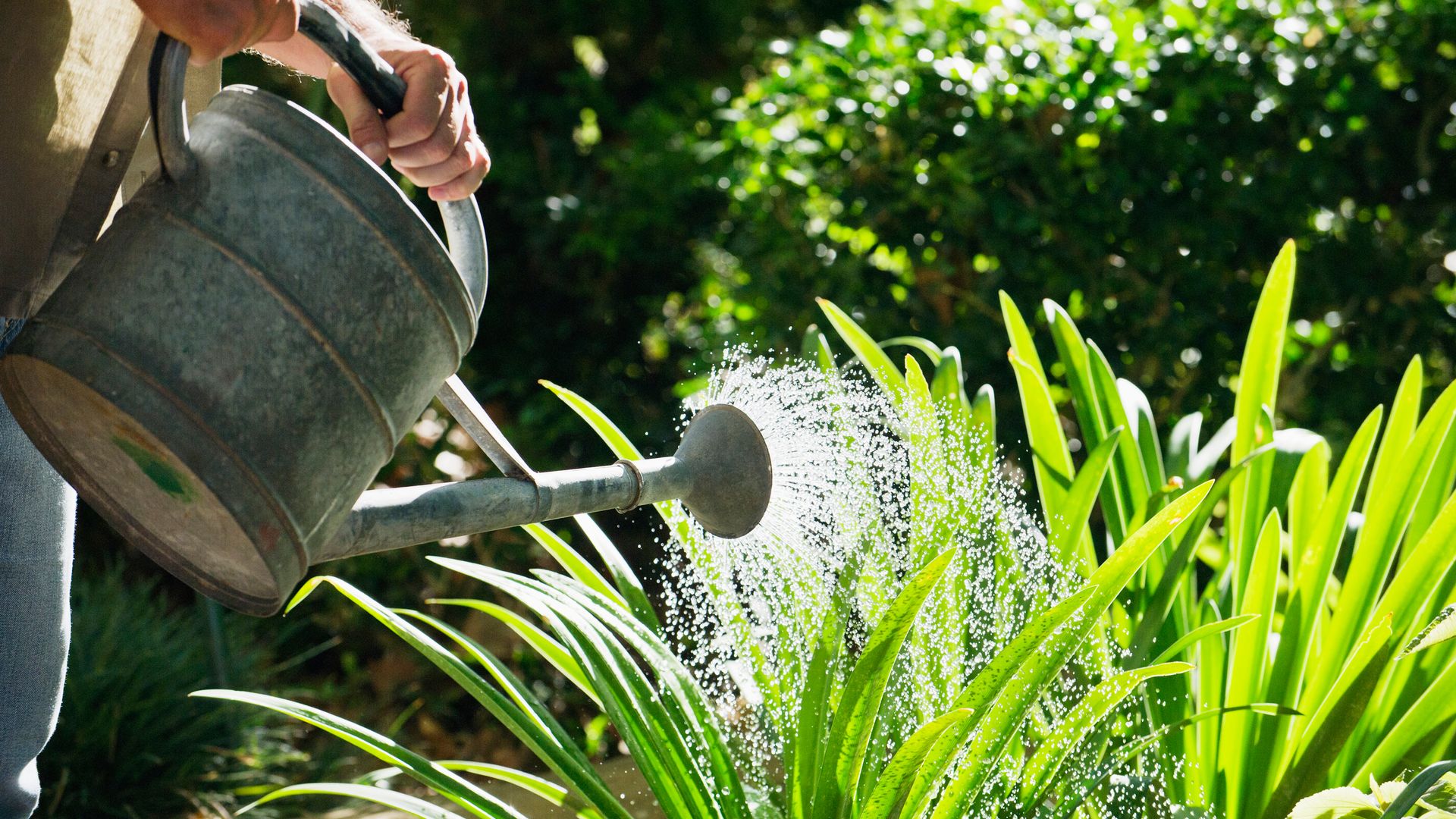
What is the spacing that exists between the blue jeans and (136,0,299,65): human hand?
1.88ft

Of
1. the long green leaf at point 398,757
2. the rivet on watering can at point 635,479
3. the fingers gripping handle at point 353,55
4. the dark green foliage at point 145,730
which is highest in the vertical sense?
the fingers gripping handle at point 353,55

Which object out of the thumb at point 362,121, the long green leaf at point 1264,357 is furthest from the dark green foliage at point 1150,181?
the thumb at point 362,121

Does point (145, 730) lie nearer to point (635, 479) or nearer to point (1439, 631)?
point (635, 479)

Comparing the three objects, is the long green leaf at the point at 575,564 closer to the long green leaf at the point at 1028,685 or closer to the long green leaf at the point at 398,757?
the long green leaf at the point at 398,757

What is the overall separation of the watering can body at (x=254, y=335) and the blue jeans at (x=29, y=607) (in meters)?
0.38

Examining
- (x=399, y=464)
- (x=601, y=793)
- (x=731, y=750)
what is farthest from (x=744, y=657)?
(x=399, y=464)

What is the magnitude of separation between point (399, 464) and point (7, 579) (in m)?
1.91

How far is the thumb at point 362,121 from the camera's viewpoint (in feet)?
3.47

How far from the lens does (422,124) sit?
3.40ft

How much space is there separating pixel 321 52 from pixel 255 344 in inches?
19.2

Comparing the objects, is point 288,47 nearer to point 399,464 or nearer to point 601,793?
point 601,793

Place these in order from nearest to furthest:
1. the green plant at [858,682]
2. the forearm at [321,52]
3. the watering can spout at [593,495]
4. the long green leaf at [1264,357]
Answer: the watering can spout at [593,495]
the forearm at [321,52]
the green plant at [858,682]
the long green leaf at [1264,357]

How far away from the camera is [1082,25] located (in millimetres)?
2732

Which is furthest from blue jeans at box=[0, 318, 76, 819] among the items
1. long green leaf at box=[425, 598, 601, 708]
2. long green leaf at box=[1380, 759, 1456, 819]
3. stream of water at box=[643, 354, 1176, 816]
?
long green leaf at box=[1380, 759, 1456, 819]
